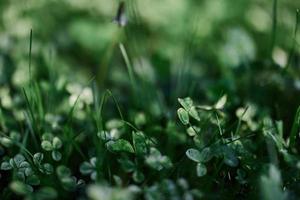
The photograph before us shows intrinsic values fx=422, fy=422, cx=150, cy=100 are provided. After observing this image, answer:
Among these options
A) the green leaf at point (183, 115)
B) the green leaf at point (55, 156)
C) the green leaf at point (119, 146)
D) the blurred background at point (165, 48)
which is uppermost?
the green leaf at point (183, 115)

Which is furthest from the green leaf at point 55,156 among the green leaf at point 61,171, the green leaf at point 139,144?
the green leaf at point 139,144

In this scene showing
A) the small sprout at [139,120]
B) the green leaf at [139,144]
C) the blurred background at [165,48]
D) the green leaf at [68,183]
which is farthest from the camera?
the blurred background at [165,48]

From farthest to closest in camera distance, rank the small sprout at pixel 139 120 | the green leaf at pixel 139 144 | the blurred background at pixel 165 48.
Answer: the blurred background at pixel 165 48
the small sprout at pixel 139 120
the green leaf at pixel 139 144

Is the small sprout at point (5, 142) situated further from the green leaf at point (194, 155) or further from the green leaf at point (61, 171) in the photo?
the green leaf at point (194, 155)

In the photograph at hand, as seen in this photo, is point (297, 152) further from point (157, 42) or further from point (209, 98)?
point (157, 42)

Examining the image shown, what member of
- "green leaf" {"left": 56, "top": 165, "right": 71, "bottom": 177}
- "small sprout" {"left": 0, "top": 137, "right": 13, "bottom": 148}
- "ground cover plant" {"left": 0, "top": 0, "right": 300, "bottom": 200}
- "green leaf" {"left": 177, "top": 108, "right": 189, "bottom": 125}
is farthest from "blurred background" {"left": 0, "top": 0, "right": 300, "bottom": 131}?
"green leaf" {"left": 56, "top": 165, "right": 71, "bottom": 177}

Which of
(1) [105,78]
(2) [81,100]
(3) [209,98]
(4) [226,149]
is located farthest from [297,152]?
(1) [105,78]

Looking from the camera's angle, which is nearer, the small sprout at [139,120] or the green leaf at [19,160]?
the green leaf at [19,160]

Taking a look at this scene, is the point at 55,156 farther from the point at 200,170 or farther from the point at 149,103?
the point at 149,103

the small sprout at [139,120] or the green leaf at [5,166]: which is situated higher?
the green leaf at [5,166]
